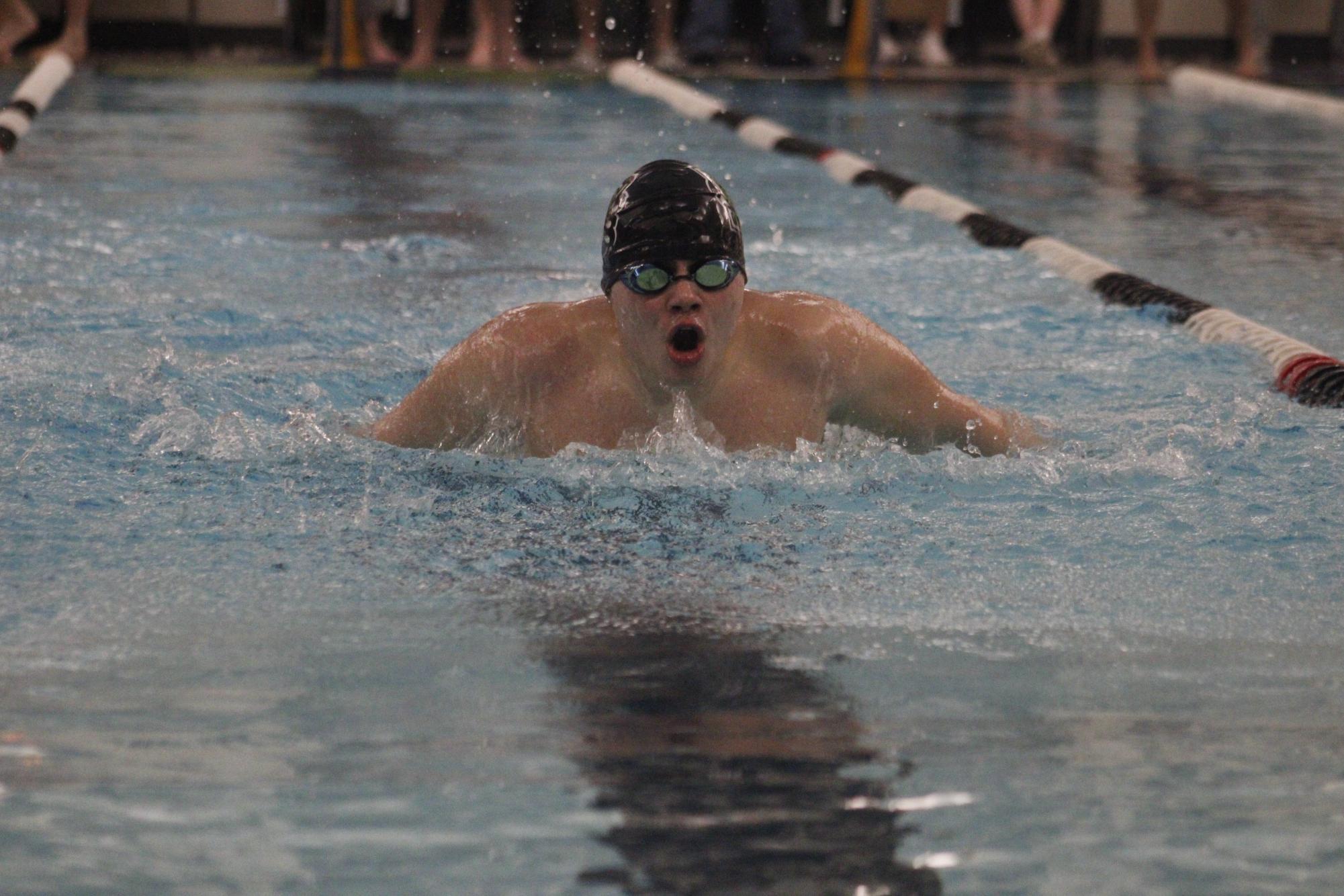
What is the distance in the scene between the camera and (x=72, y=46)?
1187cm

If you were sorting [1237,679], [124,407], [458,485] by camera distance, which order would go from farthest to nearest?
[124,407]
[458,485]
[1237,679]

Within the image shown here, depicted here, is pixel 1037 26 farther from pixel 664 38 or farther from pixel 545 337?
pixel 545 337

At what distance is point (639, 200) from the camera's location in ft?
9.81

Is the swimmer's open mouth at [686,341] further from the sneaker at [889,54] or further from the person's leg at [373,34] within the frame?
the sneaker at [889,54]

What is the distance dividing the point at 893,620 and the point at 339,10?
10.1 metres

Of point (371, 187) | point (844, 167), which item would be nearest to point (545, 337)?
point (371, 187)

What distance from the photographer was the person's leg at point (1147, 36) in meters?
12.1

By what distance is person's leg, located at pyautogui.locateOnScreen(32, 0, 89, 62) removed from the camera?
1175cm

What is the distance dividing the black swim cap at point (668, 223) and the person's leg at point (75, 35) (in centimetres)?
958

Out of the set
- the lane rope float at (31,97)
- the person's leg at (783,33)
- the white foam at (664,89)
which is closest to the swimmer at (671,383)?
the lane rope float at (31,97)

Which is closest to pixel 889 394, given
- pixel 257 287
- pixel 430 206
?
pixel 257 287

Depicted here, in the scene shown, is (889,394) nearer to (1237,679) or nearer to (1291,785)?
(1237,679)

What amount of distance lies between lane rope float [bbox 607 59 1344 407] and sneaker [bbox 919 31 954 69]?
3.00 m

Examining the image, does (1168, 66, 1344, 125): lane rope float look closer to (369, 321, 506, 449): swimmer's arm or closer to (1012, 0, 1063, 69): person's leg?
Answer: (1012, 0, 1063, 69): person's leg
